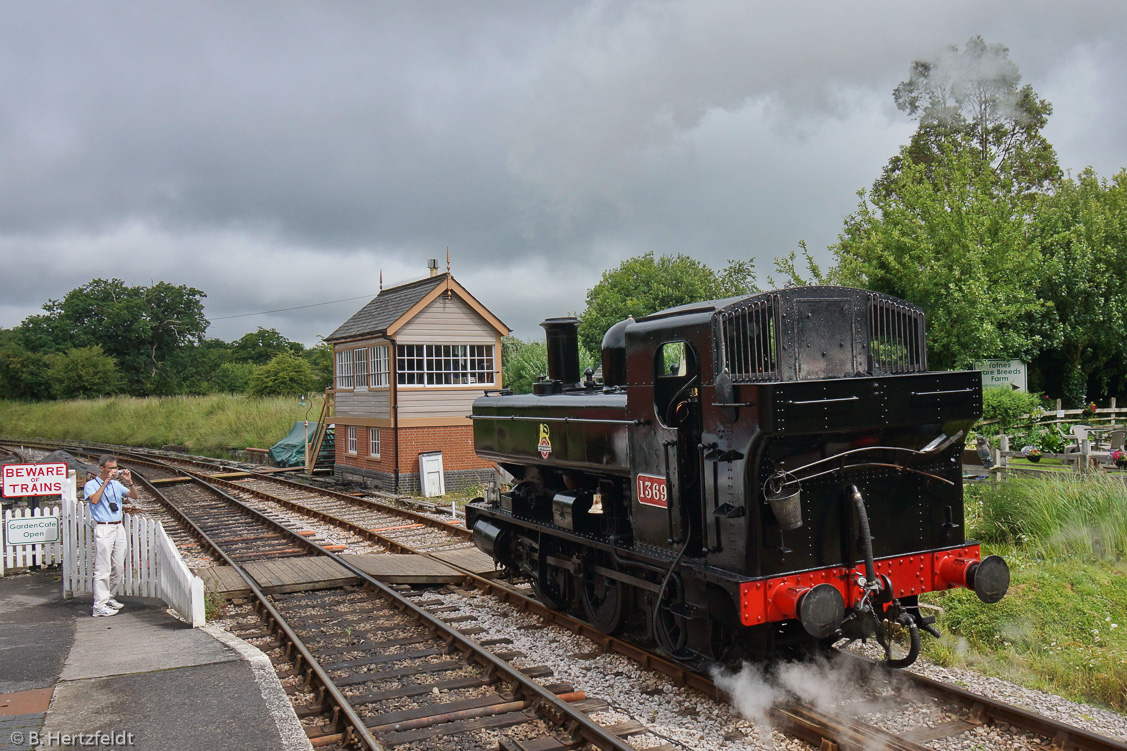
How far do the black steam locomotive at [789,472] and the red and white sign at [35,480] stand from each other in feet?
27.4

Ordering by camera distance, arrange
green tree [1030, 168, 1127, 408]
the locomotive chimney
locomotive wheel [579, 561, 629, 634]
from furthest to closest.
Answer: green tree [1030, 168, 1127, 408], the locomotive chimney, locomotive wheel [579, 561, 629, 634]

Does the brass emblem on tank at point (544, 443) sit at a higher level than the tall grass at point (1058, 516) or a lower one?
higher

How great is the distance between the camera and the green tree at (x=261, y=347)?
255ft

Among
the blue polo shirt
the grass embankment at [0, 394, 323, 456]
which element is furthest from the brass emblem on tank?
the grass embankment at [0, 394, 323, 456]

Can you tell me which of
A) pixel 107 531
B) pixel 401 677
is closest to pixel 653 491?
pixel 401 677

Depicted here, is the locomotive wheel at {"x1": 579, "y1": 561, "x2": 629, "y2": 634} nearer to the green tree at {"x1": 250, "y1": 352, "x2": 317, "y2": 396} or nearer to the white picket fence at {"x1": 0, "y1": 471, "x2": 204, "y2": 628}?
the white picket fence at {"x1": 0, "y1": 471, "x2": 204, "y2": 628}

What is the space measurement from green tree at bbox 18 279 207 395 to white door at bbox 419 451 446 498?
2032 inches

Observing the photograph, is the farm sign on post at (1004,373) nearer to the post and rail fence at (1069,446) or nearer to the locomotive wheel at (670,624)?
the post and rail fence at (1069,446)

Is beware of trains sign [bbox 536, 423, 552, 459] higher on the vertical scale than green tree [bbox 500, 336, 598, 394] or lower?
lower

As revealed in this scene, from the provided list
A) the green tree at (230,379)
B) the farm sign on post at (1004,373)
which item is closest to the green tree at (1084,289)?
the farm sign on post at (1004,373)

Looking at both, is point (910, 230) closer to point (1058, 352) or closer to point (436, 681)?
point (1058, 352)

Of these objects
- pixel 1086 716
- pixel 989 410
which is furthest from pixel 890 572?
pixel 989 410

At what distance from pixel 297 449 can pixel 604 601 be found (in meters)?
21.2

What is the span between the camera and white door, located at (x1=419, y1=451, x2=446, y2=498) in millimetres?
19359
